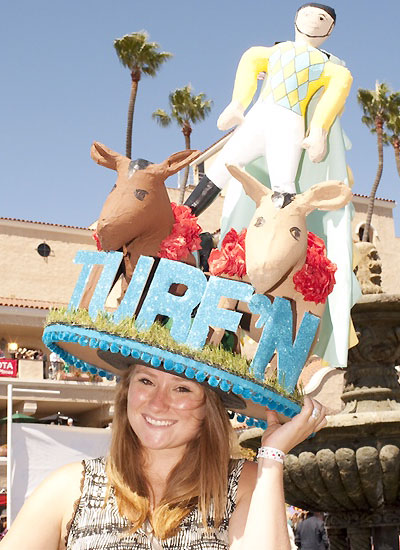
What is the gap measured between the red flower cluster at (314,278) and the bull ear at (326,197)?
0.23 m

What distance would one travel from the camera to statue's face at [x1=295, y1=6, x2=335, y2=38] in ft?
19.8

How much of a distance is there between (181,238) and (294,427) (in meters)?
1.47

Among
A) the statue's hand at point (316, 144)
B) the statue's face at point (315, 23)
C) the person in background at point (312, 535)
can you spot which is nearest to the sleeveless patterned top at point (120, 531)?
the statue's hand at point (316, 144)

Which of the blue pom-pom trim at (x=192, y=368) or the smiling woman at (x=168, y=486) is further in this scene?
the blue pom-pom trim at (x=192, y=368)

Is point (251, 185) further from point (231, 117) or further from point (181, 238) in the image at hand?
point (231, 117)

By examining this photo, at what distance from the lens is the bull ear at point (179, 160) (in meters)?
3.79

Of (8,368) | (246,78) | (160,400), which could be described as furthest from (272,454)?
(8,368)

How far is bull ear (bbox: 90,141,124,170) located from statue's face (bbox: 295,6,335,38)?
2691 millimetres

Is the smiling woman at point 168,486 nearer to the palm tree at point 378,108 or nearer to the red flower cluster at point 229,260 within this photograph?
the red flower cluster at point 229,260

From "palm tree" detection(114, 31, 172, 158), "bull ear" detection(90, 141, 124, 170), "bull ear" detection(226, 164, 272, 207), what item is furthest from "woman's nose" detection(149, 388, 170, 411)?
"palm tree" detection(114, 31, 172, 158)

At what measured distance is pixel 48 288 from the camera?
32.6 meters

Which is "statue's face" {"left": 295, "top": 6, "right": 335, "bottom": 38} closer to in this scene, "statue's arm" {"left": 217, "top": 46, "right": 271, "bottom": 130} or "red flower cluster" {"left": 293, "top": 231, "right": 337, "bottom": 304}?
"statue's arm" {"left": 217, "top": 46, "right": 271, "bottom": 130}

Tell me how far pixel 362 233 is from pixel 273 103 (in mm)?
28220

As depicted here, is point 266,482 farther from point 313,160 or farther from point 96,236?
point 313,160
